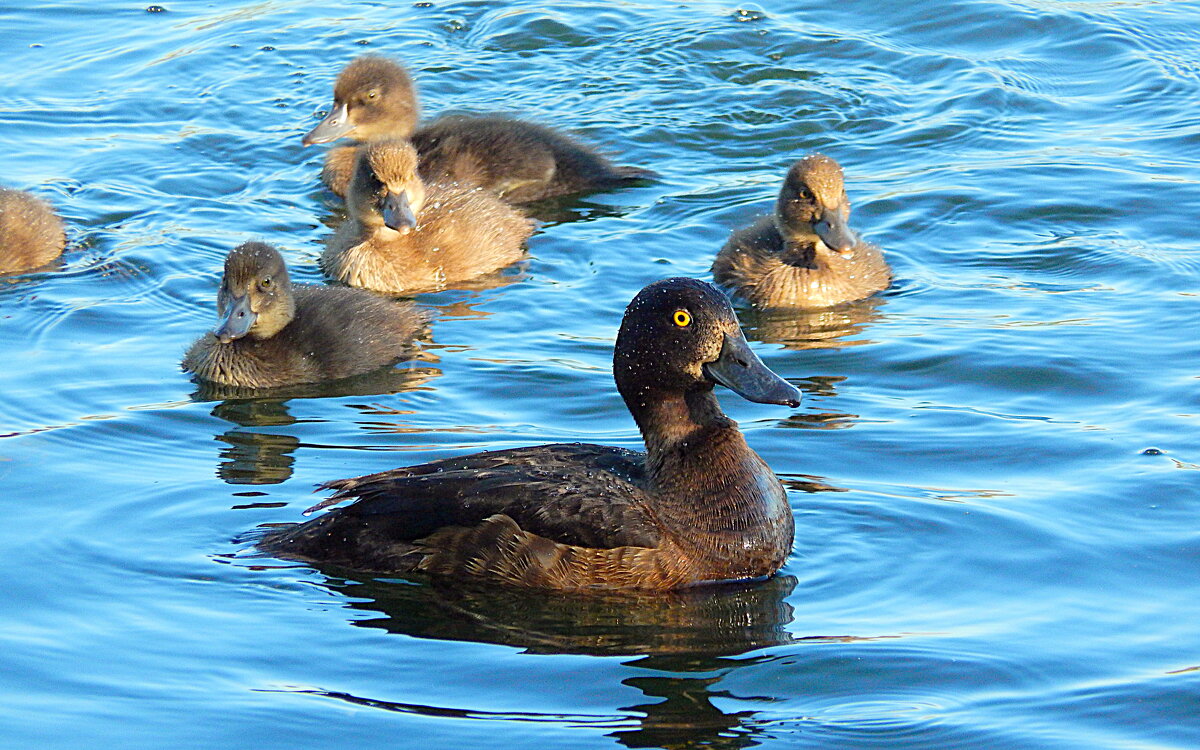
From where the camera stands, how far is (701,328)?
6.60m

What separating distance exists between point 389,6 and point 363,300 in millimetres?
6487

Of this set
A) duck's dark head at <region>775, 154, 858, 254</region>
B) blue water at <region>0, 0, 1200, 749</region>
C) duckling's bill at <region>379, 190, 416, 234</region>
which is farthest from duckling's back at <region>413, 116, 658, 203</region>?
duck's dark head at <region>775, 154, 858, 254</region>

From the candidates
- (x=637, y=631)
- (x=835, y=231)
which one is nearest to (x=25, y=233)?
(x=835, y=231)

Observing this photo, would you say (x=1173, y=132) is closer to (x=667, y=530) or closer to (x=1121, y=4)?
(x=1121, y=4)

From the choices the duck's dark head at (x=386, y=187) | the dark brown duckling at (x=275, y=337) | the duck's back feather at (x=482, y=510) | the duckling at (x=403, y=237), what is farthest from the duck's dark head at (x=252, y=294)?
the duck's back feather at (x=482, y=510)

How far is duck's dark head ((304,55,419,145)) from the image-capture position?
39.1 ft

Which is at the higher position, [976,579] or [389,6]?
[389,6]

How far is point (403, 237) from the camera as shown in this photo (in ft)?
33.6

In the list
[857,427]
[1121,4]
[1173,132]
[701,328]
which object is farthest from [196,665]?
[1121,4]

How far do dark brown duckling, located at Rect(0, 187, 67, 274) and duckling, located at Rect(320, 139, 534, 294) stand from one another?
151cm

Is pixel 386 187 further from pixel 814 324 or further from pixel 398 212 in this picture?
pixel 814 324

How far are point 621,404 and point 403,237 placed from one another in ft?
8.25

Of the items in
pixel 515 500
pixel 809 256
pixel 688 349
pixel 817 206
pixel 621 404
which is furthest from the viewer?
pixel 809 256

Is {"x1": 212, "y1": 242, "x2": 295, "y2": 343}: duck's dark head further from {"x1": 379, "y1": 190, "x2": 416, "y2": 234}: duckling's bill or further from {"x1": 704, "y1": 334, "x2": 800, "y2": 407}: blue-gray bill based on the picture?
{"x1": 704, "y1": 334, "x2": 800, "y2": 407}: blue-gray bill
